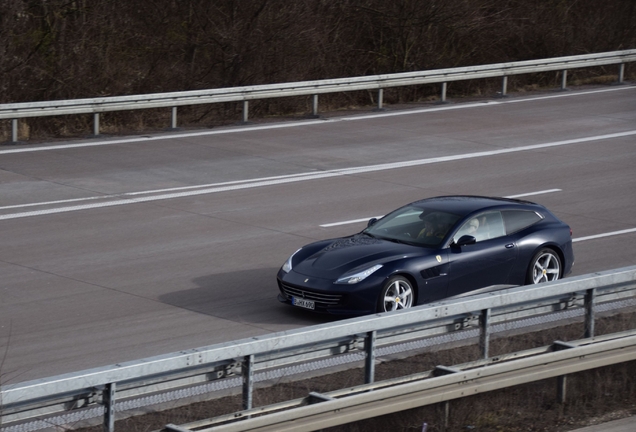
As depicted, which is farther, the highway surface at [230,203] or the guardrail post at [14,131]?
the guardrail post at [14,131]

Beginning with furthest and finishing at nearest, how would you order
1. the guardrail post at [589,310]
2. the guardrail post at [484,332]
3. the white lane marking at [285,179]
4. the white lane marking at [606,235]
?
the white lane marking at [285,179], the white lane marking at [606,235], the guardrail post at [589,310], the guardrail post at [484,332]

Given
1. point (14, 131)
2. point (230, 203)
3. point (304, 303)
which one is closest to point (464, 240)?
point (304, 303)

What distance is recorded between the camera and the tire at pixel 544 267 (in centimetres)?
1288

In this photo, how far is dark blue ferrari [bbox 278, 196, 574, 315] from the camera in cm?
1159

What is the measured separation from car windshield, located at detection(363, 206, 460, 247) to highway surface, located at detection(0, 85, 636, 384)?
1.43 m

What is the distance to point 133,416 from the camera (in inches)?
286

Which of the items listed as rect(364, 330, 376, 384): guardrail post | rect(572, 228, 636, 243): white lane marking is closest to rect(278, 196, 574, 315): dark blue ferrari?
rect(572, 228, 636, 243): white lane marking

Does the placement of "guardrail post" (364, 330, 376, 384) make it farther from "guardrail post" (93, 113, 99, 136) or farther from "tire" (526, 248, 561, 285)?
"guardrail post" (93, 113, 99, 136)

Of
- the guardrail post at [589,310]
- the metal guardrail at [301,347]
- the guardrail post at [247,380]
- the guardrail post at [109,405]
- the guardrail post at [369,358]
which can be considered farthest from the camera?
the guardrail post at [589,310]

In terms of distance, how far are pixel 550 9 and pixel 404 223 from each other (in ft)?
77.0

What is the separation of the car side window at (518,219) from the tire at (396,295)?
1736 mm

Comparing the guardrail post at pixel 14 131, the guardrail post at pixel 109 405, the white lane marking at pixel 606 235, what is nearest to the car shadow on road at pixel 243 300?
the guardrail post at pixel 109 405

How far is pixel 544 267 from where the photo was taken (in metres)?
13.1

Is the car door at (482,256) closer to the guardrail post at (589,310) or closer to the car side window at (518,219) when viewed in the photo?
the car side window at (518,219)
